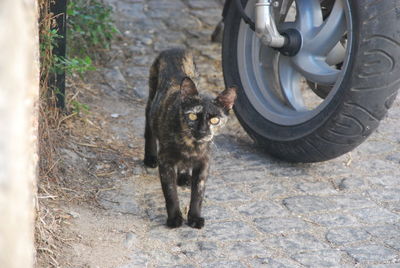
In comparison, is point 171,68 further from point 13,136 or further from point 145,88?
point 13,136

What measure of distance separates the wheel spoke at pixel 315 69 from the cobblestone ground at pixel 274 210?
2.22 feet

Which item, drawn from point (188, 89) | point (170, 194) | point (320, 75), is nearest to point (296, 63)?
point (320, 75)

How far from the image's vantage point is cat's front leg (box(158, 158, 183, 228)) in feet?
14.8

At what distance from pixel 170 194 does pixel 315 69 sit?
1.43 meters

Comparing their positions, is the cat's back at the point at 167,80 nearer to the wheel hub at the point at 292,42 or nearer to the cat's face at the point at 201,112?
the cat's face at the point at 201,112

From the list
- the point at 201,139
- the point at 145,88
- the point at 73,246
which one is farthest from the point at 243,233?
the point at 145,88

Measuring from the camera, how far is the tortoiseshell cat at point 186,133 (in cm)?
439

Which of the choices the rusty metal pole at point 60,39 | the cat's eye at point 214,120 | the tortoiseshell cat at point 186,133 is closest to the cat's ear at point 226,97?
the tortoiseshell cat at point 186,133

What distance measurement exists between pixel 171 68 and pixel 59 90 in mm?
916

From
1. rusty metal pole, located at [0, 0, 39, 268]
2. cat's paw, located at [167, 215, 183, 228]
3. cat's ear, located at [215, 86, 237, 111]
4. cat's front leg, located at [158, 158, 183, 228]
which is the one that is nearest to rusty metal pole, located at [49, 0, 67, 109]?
cat's front leg, located at [158, 158, 183, 228]

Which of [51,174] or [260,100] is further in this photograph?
[260,100]

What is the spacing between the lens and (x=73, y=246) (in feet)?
13.6

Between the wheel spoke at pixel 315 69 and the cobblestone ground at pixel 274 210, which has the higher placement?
the wheel spoke at pixel 315 69

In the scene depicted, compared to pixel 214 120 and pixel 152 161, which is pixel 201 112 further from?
pixel 152 161
